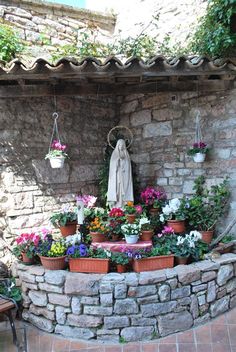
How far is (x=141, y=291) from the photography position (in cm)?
357

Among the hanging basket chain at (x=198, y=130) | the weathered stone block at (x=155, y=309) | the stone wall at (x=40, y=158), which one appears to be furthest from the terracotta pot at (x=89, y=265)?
the hanging basket chain at (x=198, y=130)

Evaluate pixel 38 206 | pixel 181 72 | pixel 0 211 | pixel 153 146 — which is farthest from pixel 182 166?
pixel 0 211

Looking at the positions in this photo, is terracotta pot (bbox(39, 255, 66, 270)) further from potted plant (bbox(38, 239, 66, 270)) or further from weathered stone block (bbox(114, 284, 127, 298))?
weathered stone block (bbox(114, 284, 127, 298))

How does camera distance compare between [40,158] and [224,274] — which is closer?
[224,274]

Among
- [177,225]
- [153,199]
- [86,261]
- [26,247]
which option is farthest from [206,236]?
[26,247]

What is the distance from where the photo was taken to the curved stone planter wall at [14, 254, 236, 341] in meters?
3.57

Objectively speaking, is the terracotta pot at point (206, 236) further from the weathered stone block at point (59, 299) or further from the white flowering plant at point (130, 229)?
the weathered stone block at point (59, 299)

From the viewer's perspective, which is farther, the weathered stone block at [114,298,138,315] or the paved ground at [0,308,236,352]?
the weathered stone block at [114,298,138,315]

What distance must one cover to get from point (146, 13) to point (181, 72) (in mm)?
3286

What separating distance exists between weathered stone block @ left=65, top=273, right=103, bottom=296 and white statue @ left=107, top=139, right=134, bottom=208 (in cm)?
145

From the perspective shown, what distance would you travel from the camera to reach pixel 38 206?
15.2ft

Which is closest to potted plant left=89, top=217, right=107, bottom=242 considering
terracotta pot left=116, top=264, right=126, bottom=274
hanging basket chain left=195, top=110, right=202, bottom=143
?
terracotta pot left=116, top=264, right=126, bottom=274

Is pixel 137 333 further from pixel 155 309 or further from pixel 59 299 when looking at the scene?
pixel 59 299

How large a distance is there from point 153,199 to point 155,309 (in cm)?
173
